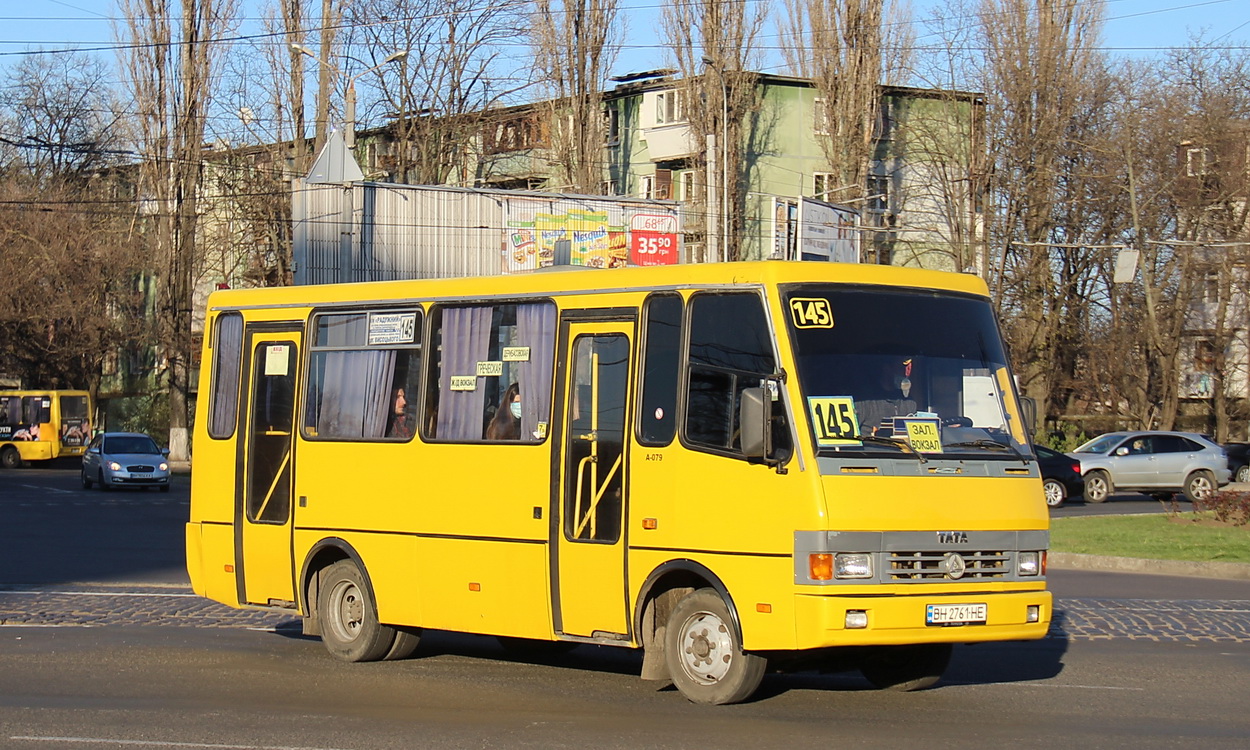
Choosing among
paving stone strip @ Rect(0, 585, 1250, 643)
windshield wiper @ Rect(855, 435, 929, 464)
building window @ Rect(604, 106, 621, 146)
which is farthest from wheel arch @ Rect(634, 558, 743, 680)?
building window @ Rect(604, 106, 621, 146)

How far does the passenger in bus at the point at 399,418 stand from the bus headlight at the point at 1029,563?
14.9 feet

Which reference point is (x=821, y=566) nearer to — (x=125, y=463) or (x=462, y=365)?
(x=462, y=365)

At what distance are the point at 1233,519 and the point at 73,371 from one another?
169 ft

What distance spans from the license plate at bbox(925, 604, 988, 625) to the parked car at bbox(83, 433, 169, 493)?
3417 cm

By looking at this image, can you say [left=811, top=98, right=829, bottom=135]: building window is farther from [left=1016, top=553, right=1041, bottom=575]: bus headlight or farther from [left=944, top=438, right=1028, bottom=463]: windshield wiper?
[left=1016, top=553, right=1041, bottom=575]: bus headlight

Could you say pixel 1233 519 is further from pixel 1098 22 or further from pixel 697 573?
pixel 1098 22

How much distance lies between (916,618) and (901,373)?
153 cm

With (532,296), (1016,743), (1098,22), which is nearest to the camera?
(1016,743)

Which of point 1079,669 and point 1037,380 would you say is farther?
point 1037,380

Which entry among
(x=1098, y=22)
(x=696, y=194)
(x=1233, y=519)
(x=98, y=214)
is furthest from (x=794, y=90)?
(x=1233, y=519)

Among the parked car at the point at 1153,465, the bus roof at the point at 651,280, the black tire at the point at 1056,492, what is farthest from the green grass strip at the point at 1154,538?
the bus roof at the point at 651,280

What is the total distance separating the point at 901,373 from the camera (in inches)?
381

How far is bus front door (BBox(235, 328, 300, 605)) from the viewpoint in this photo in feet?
41.2

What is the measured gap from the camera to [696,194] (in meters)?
58.9
